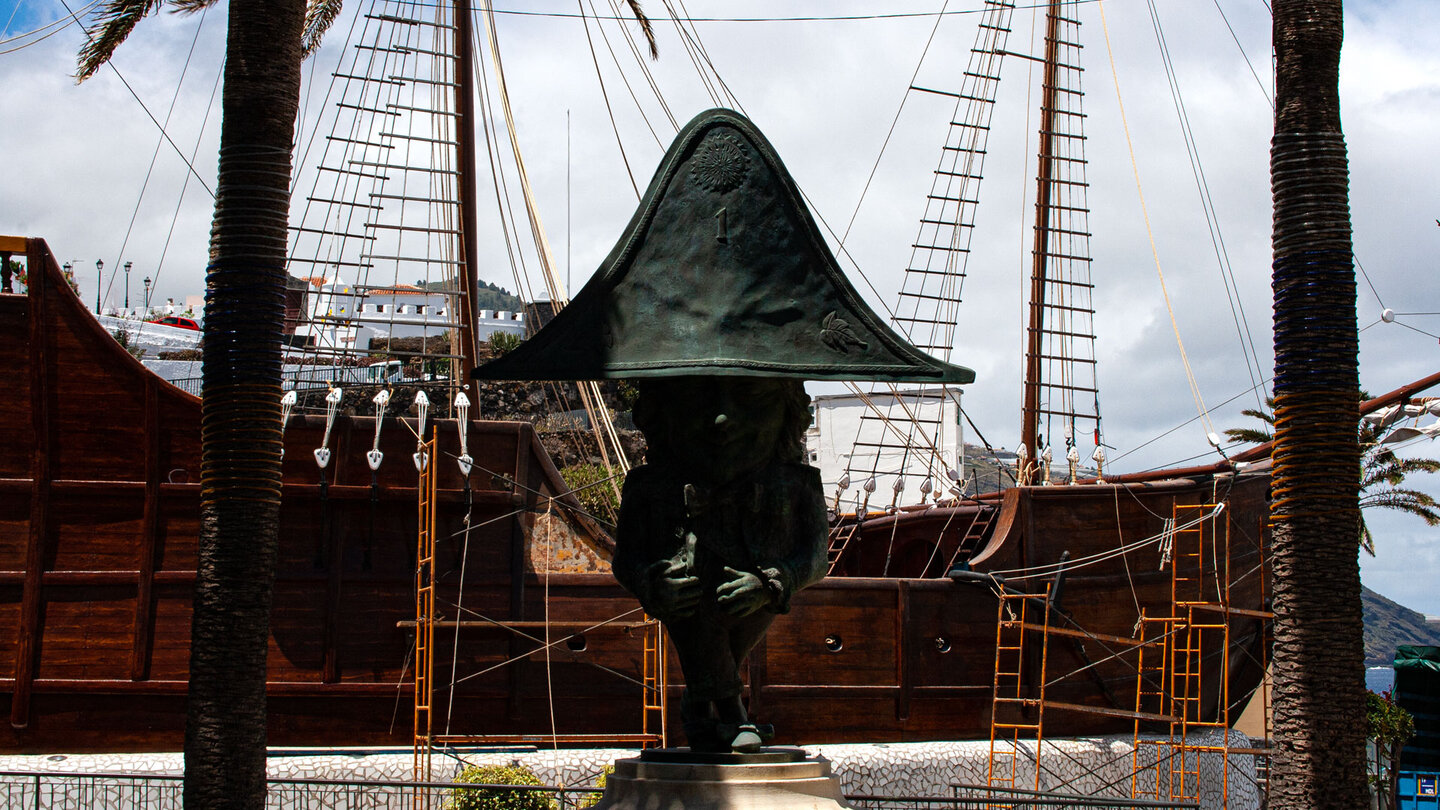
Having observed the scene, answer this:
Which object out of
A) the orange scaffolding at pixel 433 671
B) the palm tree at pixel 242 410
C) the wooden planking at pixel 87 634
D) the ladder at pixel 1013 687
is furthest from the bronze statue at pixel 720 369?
the ladder at pixel 1013 687

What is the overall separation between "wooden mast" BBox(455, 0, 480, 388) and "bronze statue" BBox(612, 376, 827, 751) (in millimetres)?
10585

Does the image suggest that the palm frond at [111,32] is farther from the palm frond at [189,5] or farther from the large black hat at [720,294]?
the large black hat at [720,294]

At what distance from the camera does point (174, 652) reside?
13.4 metres

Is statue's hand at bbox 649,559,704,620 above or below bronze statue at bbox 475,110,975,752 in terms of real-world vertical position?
below

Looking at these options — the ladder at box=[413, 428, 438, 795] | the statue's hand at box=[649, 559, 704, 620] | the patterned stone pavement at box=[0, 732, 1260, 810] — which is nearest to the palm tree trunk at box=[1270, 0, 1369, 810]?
the patterned stone pavement at box=[0, 732, 1260, 810]

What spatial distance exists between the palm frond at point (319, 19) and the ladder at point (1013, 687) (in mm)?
10096

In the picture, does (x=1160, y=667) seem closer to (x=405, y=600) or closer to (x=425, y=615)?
(x=425, y=615)

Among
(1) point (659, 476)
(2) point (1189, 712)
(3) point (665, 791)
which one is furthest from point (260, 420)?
(2) point (1189, 712)

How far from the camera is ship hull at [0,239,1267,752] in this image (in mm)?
13273

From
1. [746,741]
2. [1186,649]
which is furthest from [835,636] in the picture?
[746,741]

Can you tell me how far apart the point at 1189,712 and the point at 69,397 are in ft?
44.6

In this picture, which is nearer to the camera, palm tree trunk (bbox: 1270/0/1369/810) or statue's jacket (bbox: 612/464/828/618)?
statue's jacket (bbox: 612/464/828/618)

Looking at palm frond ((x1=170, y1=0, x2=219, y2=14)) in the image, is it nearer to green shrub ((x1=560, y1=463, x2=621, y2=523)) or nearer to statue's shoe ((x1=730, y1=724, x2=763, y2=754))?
statue's shoe ((x1=730, y1=724, x2=763, y2=754))

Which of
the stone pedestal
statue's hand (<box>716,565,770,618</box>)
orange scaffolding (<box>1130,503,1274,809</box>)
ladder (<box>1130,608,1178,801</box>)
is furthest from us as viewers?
orange scaffolding (<box>1130,503,1274,809</box>)
